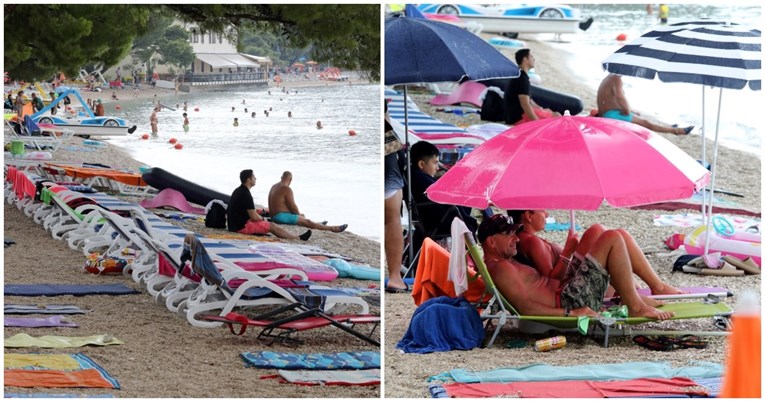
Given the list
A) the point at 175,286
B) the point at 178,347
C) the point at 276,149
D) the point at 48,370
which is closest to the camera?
the point at 48,370

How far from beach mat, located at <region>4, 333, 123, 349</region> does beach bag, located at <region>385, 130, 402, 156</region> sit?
150 centimetres

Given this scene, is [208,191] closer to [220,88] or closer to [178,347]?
[220,88]

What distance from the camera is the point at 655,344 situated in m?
4.27

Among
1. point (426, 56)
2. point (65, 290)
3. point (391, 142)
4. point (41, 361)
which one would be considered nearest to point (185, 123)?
point (65, 290)

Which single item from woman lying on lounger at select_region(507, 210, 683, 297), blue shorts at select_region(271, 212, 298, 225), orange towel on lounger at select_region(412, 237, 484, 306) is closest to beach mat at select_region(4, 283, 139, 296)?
orange towel on lounger at select_region(412, 237, 484, 306)

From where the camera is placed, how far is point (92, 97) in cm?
1099

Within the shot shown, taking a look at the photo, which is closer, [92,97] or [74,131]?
[92,97]

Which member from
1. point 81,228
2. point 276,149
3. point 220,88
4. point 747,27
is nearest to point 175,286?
point 81,228

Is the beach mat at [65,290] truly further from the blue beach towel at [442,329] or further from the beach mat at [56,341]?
the blue beach towel at [442,329]

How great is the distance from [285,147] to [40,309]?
9571 mm

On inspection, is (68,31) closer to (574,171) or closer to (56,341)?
(56,341)

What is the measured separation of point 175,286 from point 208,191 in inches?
179

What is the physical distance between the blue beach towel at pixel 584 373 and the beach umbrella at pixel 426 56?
1.69 metres

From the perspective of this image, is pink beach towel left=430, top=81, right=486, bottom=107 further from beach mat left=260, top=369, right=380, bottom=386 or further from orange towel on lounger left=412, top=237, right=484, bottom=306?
beach mat left=260, top=369, right=380, bottom=386
